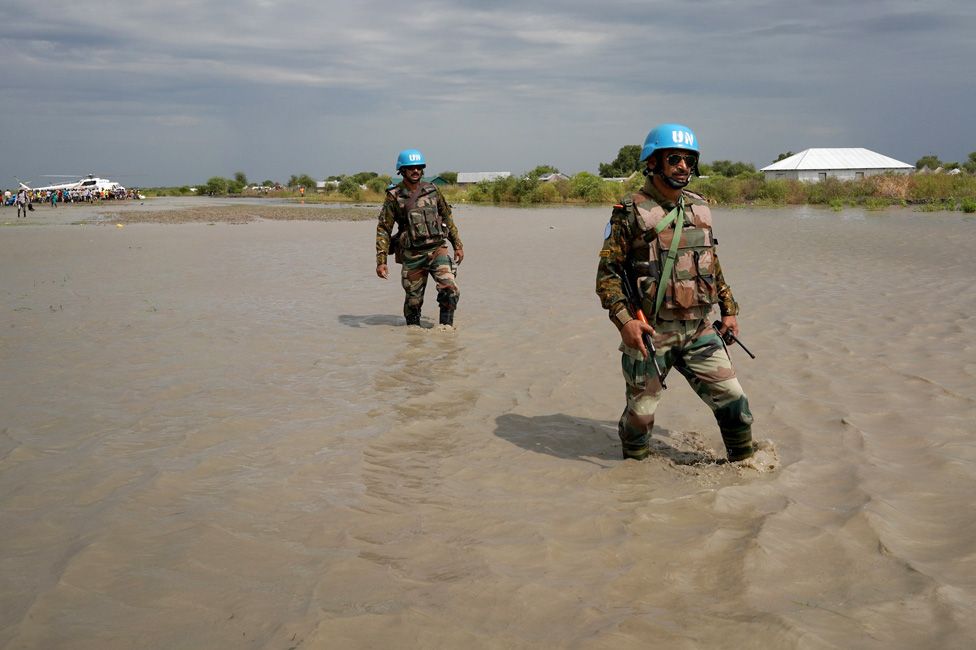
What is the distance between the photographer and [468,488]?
481 cm

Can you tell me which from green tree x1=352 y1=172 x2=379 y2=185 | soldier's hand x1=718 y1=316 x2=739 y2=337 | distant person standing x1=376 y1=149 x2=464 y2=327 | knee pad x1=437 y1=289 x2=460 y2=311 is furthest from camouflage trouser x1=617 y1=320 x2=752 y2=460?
green tree x1=352 y1=172 x2=379 y2=185

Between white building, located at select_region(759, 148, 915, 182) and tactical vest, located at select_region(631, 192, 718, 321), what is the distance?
75.3 m

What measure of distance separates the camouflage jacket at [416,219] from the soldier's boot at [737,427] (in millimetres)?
5013

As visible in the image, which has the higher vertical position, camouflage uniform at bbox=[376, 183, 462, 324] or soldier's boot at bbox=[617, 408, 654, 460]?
camouflage uniform at bbox=[376, 183, 462, 324]

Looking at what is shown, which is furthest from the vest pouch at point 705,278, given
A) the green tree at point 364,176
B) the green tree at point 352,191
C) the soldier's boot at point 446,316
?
the green tree at point 364,176

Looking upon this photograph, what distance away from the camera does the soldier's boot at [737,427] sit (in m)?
4.71

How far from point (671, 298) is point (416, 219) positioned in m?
5.05

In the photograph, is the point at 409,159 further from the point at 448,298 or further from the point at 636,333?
the point at 636,333

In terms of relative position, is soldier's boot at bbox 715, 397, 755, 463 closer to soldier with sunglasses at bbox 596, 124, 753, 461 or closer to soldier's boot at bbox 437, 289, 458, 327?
soldier with sunglasses at bbox 596, 124, 753, 461

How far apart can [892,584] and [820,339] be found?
5799 mm

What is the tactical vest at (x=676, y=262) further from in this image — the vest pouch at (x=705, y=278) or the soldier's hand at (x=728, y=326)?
the soldier's hand at (x=728, y=326)

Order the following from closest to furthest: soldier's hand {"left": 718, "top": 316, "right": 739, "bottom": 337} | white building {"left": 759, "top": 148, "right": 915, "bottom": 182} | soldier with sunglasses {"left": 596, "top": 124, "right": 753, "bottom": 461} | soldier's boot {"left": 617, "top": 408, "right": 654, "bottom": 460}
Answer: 1. soldier with sunglasses {"left": 596, "top": 124, "right": 753, "bottom": 461}
2. soldier's boot {"left": 617, "top": 408, "right": 654, "bottom": 460}
3. soldier's hand {"left": 718, "top": 316, "right": 739, "bottom": 337}
4. white building {"left": 759, "top": 148, "right": 915, "bottom": 182}

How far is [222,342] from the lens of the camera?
9203 millimetres

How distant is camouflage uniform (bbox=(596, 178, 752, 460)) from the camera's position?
467 centimetres
